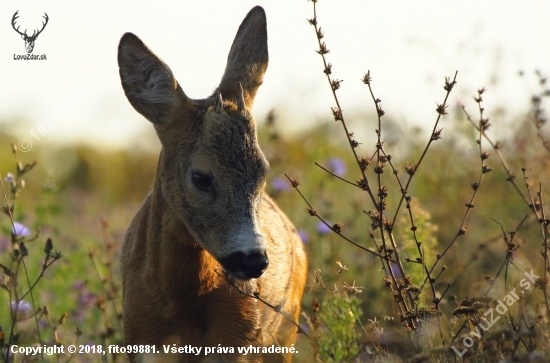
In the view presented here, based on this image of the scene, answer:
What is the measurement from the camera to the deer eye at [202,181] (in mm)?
5195

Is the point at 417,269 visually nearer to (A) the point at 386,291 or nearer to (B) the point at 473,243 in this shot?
(A) the point at 386,291

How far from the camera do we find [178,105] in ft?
18.5

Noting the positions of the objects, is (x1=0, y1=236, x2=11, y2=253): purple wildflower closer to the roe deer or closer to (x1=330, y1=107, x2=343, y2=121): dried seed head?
the roe deer

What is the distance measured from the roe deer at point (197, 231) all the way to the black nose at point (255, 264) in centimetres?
6

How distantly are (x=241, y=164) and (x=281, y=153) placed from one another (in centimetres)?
384

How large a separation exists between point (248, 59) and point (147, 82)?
0.93 meters

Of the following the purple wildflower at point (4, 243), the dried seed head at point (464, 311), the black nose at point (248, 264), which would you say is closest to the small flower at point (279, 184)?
the purple wildflower at point (4, 243)

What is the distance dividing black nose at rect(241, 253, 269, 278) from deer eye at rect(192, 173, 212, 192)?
2.13 ft

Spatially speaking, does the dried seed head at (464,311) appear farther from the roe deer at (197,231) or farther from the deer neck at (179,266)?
the deer neck at (179,266)

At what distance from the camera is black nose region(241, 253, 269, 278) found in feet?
15.5

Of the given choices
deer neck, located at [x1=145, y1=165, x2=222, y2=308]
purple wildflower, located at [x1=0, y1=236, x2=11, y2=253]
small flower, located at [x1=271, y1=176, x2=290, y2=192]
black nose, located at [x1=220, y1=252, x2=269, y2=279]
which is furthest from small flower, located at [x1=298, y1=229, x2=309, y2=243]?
black nose, located at [x1=220, y1=252, x2=269, y2=279]

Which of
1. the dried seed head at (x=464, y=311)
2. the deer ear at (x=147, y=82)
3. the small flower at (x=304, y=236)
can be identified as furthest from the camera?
the small flower at (x=304, y=236)

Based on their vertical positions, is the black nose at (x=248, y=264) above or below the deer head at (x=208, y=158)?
below

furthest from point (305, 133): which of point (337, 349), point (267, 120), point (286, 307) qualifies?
point (337, 349)
